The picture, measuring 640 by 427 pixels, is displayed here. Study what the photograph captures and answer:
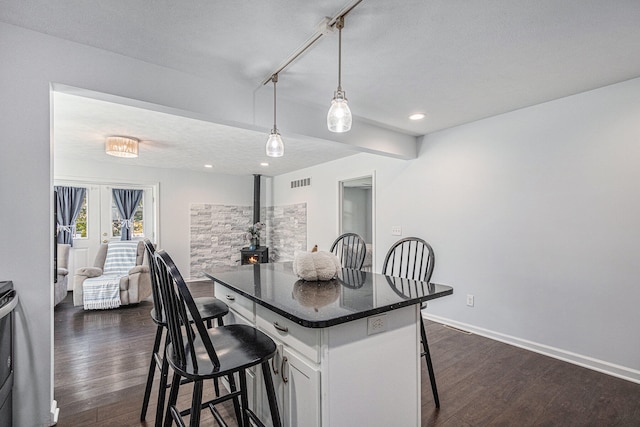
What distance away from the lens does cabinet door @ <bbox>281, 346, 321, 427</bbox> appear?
128cm

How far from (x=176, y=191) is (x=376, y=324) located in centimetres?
576

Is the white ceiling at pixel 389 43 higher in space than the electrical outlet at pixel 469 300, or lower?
higher

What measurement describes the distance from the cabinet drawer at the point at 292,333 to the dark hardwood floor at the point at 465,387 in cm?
80

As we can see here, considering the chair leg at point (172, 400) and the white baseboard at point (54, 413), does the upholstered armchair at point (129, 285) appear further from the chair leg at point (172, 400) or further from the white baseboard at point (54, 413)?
the chair leg at point (172, 400)

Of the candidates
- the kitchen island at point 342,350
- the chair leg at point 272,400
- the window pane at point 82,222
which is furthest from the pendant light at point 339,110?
the window pane at point 82,222

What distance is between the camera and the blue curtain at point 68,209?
5367 mm

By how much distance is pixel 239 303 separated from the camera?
1.94 m

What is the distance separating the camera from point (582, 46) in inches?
76.0

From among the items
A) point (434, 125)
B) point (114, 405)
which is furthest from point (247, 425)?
point (434, 125)

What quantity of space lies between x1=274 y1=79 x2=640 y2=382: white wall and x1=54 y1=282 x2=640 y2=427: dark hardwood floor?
0.28 meters

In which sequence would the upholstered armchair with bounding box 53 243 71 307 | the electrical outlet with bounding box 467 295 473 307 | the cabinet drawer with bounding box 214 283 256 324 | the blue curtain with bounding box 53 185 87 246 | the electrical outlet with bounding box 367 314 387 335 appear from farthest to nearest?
the blue curtain with bounding box 53 185 87 246 → the upholstered armchair with bounding box 53 243 71 307 → the electrical outlet with bounding box 467 295 473 307 → the cabinet drawer with bounding box 214 283 256 324 → the electrical outlet with bounding box 367 314 387 335

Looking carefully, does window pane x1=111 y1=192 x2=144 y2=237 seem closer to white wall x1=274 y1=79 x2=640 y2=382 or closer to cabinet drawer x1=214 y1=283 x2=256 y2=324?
cabinet drawer x1=214 y1=283 x2=256 y2=324

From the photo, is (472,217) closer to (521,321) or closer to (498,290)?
(498,290)

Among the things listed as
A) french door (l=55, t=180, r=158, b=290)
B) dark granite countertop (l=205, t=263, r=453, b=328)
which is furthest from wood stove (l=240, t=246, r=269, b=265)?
dark granite countertop (l=205, t=263, r=453, b=328)
